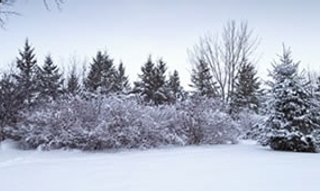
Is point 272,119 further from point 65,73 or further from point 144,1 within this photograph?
point 65,73

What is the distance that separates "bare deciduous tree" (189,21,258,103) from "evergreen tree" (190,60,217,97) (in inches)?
41.5

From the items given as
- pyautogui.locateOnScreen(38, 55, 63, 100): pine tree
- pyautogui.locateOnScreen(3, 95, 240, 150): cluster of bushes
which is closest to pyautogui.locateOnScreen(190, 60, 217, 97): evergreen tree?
pyautogui.locateOnScreen(38, 55, 63, 100): pine tree

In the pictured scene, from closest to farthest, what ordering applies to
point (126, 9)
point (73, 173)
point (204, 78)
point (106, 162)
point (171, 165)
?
1. point (73, 173)
2. point (171, 165)
3. point (106, 162)
4. point (126, 9)
5. point (204, 78)

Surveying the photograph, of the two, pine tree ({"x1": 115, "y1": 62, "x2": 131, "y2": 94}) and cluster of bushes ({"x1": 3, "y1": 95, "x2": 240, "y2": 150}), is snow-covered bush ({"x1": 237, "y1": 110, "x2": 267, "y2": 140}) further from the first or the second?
pine tree ({"x1": 115, "y1": 62, "x2": 131, "y2": 94})

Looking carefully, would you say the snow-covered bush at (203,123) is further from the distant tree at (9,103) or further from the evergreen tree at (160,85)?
the evergreen tree at (160,85)

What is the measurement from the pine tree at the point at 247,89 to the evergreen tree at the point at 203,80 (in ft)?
6.70

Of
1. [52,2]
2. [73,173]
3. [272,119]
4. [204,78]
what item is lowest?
[73,173]

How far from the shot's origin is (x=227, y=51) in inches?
1045

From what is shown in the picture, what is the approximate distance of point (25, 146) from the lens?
12.7 metres

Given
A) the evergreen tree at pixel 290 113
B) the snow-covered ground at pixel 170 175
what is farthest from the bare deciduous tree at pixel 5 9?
the evergreen tree at pixel 290 113

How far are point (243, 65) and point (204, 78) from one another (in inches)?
139

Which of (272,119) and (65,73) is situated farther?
(65,73)

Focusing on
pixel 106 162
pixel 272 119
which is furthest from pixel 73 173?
pixel 272 119

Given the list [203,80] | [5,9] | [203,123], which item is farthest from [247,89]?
[5,9]
